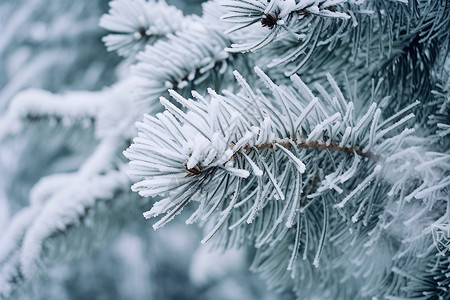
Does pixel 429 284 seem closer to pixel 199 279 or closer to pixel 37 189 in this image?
pixel 37 189

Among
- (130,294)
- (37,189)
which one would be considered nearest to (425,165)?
(37,189)

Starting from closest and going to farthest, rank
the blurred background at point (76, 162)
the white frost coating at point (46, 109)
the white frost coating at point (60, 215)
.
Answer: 1. the white frost coating at point (60, 215)
2. the white frost coating at point (46, 109)
3. the blurred background at point (76, 162)

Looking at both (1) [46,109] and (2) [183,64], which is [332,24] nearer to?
(2) [183,64]

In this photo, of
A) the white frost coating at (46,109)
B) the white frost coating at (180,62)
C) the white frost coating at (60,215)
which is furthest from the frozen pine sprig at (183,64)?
the white frost coating at (46,109)

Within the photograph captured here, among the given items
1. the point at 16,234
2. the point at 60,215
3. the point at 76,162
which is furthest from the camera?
the point at 76,162

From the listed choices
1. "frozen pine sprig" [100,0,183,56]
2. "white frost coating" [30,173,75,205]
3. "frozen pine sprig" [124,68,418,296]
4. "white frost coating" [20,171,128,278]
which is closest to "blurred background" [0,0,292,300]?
"white frost coating" [30,173,75,205]

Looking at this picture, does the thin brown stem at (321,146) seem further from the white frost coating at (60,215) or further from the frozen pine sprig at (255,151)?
the white frost coating at (60,215)

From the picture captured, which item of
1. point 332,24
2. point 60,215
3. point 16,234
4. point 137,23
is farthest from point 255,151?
point 16,234
